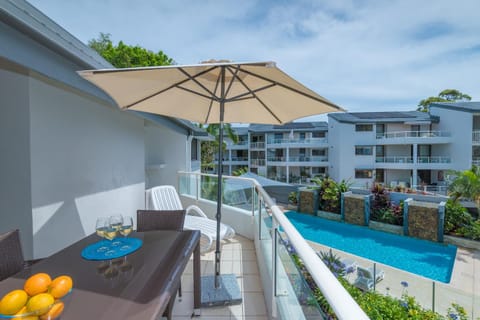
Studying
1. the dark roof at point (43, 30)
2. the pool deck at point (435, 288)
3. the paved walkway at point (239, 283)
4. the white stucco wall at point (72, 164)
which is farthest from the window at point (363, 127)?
the dark roof at point (43, 30)

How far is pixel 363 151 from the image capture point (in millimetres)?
23000

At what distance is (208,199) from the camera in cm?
613

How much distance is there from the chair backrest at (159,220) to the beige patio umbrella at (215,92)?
0.49 meters

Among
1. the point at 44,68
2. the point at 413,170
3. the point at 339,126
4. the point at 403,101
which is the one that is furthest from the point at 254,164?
the point at 44,68

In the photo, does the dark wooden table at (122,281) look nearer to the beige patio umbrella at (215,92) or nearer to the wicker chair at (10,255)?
the wicker chair at (10,255)

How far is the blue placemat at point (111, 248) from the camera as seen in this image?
5.47 ft

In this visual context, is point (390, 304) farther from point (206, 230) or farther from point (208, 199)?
point (208, 199)

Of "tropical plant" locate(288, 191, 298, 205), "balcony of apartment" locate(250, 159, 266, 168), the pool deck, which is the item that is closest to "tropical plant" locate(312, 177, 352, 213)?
"tropical plant" locate(288, 191, 298, 205)

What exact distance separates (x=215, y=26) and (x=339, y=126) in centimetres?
1945

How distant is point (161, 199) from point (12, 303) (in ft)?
11.5

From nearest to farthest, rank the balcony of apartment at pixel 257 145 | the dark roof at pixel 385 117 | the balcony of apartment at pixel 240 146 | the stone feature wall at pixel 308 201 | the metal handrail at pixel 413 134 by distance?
the stone feature wall at pixel 308 201 < the metal handrail at pixel 413 134 < the dark roof at pixel 385 117 < the balcony of apartment at pixel 257 145 < the balcony of apartment at pixel 240 146

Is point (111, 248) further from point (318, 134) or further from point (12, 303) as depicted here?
point (318, 134)

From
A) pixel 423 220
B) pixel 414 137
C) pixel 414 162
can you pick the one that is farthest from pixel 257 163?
pixel 423 220

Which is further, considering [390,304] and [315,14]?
[315,14]
